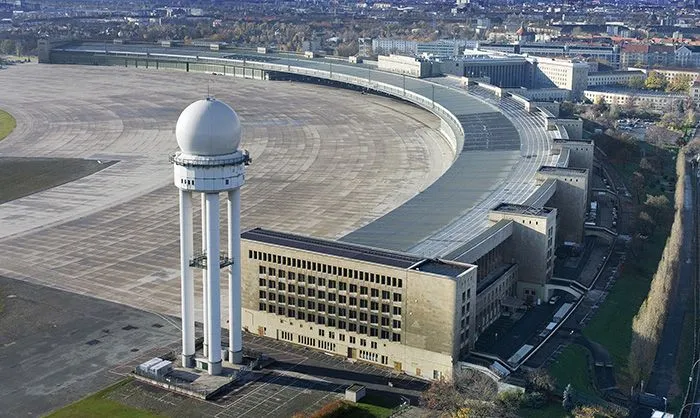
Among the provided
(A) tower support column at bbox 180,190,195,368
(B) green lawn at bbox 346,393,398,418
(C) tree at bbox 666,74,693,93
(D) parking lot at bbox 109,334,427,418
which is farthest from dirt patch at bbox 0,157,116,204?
(C) tree at bbox 666,74,693,93

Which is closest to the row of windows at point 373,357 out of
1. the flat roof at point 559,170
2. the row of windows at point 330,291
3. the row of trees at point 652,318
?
the row of windows at point 330,291

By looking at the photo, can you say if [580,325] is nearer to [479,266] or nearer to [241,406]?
[479,266]

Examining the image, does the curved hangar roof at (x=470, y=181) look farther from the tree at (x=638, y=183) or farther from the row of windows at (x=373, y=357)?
the tree at (x=638, y=183)

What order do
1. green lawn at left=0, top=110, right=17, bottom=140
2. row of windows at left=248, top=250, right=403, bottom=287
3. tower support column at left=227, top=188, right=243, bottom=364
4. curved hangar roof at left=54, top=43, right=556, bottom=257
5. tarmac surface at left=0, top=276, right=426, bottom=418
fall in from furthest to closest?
green lawn at left=0, top=110, right=17, bottom=140, curved hangar roof at left=54, top=43, right=556, bottom=257, row of windows at left=248, top=250, right=403, bottom=287, tower support column at left=227, top=188, right=243, bottom=364, tarmac surface at left=0, top=276, right=426, bottom=418

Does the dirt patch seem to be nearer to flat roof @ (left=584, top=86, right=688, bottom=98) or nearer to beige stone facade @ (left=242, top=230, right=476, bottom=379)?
beige stone facade @ (left=242, top=230, right=476, bottom=379)

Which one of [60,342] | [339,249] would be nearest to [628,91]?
[339,249]

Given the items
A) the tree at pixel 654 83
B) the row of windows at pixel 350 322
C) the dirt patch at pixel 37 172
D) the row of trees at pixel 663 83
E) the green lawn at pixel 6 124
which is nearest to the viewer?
the row of windows at pixel 350 322
